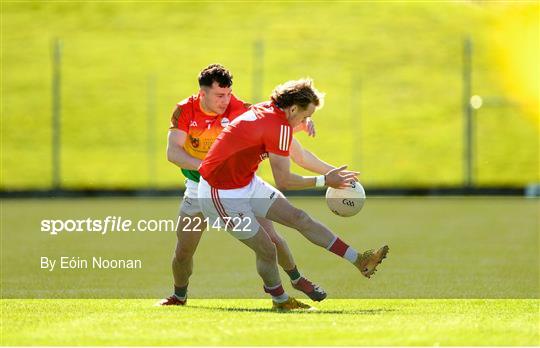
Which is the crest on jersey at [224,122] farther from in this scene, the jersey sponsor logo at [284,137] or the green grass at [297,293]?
the green grass at [297,293]

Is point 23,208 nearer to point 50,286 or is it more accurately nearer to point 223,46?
point 50,286

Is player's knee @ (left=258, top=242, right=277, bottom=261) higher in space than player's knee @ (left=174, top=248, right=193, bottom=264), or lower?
higher

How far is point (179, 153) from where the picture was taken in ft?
30.8

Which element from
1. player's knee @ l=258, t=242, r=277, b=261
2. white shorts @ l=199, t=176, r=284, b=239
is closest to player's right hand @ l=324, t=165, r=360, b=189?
white shorts @ l=199, t=176, r=284, b=239

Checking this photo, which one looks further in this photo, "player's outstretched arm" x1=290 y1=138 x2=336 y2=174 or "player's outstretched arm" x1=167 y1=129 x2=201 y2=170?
"player's outstretched arm" x1=290 y1=138 x2=336 y2=174

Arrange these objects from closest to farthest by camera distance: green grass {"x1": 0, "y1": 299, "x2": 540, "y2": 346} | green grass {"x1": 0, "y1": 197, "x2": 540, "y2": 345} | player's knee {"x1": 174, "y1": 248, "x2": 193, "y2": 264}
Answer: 1. green grass {"x1": 0, "y1": 299, "x2": 540, "y2": 346}
2. green grass {"x1": 0, "y1": 197, "x2": 540, "y2": 345}
3. player's knee {"x1": 174, "y1": 248, "x2": 193, "y2": 264}

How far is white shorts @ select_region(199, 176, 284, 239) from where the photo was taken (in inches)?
346

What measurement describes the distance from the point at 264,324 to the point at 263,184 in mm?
1443

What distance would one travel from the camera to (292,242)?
A: 57.8 ft

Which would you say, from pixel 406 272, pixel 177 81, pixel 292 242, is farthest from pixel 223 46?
pixel 406 272

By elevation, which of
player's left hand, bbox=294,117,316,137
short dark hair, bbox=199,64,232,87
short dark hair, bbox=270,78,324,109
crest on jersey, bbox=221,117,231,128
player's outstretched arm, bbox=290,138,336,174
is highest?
short dark hair, bbox=199,64,232,87

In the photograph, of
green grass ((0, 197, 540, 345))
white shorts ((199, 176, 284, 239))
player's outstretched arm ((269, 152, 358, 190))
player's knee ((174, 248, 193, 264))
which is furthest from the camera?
player's knee ((174, 248, 193, 264))

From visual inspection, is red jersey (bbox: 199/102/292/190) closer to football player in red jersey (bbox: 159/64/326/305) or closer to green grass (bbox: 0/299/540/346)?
football player in red jersey (bbox: 159/64/326/305)

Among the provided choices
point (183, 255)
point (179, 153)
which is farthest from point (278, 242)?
point (179, 153)
